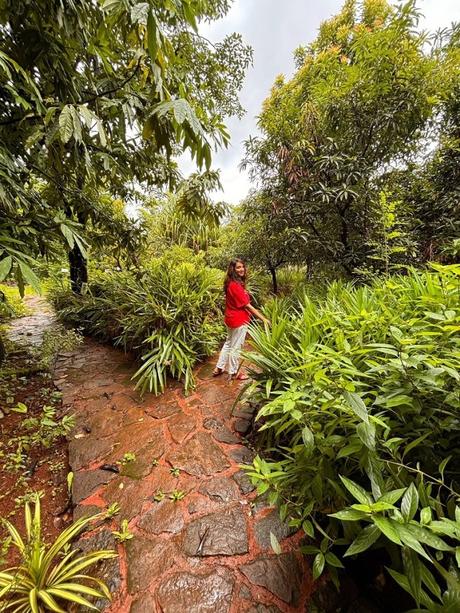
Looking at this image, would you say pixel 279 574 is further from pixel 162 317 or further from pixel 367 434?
pixel 162 317

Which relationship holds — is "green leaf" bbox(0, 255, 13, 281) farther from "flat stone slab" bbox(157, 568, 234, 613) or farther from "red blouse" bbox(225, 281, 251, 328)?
"red blouse" bbox(225, 281, 251, 328)

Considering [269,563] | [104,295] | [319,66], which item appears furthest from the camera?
[104,295]

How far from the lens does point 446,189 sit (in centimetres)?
280

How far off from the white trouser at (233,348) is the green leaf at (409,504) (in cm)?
220

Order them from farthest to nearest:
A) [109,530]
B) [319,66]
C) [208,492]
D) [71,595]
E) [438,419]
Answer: [319,66]
[208,492]
[109,530]
[71,595]
[438,419]

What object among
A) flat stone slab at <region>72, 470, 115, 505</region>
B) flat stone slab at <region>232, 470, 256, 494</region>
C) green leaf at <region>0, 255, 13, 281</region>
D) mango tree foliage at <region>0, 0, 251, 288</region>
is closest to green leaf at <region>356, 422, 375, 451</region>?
flat stone slab at <region>232, 470, 256, 494</region>

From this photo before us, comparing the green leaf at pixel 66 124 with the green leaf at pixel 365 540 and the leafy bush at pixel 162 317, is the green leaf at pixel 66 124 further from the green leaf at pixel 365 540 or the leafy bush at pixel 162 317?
the leafy bush at pixel 162 317

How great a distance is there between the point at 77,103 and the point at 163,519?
2.77 m

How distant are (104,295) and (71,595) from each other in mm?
3927

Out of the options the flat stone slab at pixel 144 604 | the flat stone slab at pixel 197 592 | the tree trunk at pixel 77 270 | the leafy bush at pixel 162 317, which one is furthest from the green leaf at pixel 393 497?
the tree trunk at pixel 77 270

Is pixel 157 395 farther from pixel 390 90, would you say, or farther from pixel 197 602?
pixel 390 90

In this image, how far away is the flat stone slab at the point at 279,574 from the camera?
44.8 inches

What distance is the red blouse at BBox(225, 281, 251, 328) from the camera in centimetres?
280

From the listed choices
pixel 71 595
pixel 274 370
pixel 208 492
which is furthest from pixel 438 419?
pixel 71 595
